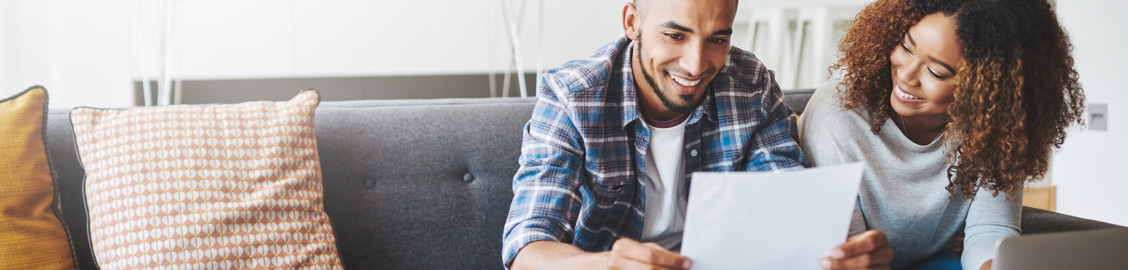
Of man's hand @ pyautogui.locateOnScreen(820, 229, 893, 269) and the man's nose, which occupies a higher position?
the man's nose

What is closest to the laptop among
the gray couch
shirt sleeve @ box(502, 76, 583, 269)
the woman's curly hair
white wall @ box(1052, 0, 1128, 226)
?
the woman's curly hair

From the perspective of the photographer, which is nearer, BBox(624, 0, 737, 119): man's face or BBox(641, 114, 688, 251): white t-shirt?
BBox(624, 0, 737, 119): man's face

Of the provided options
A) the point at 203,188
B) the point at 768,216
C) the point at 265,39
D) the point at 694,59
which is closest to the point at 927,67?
the point at 694,59

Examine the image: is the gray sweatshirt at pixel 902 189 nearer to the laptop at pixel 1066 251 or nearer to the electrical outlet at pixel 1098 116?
the laptop at pixel 1066 251

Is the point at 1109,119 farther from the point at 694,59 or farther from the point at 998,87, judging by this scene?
A: the point at 694,59

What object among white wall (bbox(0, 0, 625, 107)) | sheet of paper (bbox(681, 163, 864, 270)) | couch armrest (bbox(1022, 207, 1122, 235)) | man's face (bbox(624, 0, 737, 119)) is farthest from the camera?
white wall (bbox(0, 0, 625, 107))

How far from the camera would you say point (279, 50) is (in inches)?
103

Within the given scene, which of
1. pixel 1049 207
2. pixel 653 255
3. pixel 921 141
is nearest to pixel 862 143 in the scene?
pixel 921 141

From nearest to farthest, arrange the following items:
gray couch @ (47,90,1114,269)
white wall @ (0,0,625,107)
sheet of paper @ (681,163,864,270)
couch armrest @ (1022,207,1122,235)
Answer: sheet of paper @ (681,163,864,270)
couch armrest @ (1022,207,1122,235)
gray couch @ (47,90,1114,269)
white wall @ (0,0,625,107)

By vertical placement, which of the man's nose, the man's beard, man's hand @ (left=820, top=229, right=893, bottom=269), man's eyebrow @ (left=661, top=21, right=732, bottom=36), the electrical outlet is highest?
man's eyebrow @ (left=661, top=21, right=732, bottom=36)

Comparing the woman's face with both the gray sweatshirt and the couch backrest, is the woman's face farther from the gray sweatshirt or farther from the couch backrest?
the couch backrest

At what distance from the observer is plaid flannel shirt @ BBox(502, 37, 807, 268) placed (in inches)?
45.0

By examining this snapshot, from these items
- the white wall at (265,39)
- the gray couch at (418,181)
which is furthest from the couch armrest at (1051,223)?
the white wall at (265,39)

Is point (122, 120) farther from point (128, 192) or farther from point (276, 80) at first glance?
point (276, 80)
